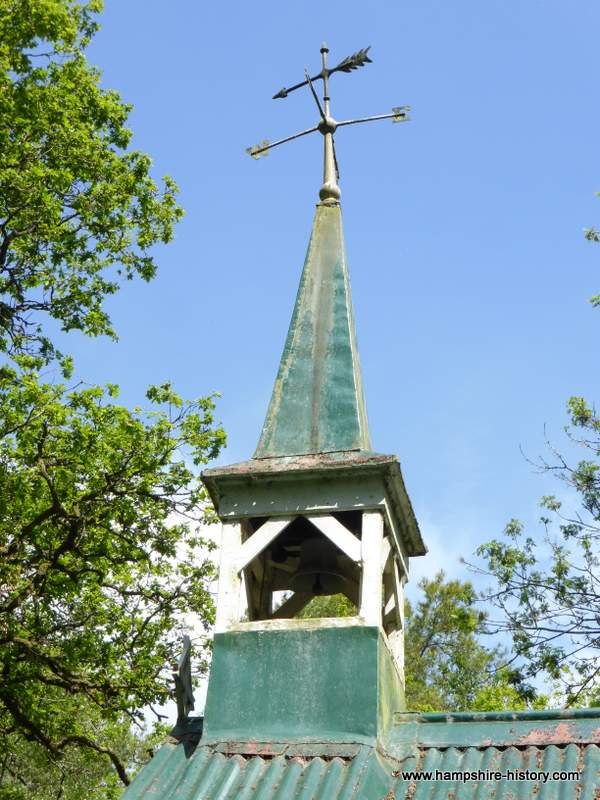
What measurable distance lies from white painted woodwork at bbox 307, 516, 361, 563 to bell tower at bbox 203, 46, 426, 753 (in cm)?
1

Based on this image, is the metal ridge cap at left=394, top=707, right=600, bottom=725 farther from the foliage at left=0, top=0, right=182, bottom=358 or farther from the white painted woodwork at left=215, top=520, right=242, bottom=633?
the foliage at left=0, top=0, right=182, bottom=358

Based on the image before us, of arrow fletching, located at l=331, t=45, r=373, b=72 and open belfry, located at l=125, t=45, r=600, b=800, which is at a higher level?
arrow fletching, located at l=331, t=45, r=373, b=72

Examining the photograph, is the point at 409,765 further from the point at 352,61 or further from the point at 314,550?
the point at 352,61

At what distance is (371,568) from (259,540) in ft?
3.12

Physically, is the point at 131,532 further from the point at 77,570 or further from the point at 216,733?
the point at 216,733

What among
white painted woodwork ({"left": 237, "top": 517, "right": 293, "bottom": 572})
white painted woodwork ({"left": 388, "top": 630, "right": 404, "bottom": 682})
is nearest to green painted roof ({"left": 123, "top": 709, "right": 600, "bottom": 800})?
white painted woodwork ({"left": 388, "top": 630, "right": 404, "bottom": 682})

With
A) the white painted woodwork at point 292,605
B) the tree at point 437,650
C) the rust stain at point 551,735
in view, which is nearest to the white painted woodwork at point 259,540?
the white painted woodwork at point 292,605

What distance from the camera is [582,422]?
15.0m

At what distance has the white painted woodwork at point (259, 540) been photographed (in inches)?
327

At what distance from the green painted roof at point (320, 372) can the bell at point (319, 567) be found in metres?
0.96

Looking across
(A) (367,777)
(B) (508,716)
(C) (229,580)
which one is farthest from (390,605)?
(A) (367,777)

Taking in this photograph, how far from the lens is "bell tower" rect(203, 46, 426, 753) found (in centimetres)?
755

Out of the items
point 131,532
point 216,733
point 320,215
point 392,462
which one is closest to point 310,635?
point 216,733

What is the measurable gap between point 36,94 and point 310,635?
9091mm
